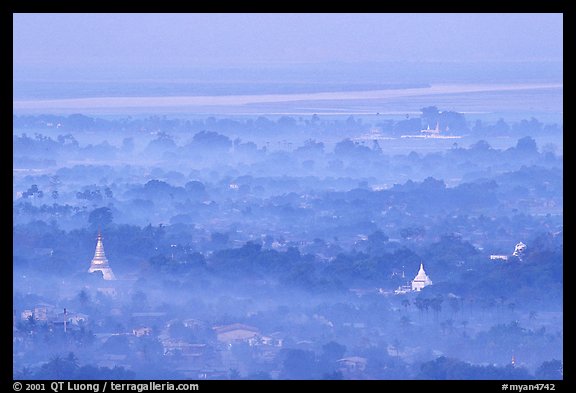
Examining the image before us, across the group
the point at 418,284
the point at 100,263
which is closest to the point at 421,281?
the point at 418,284

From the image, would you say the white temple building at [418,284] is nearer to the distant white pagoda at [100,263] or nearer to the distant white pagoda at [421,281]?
the distant white pagoda at [421,281]

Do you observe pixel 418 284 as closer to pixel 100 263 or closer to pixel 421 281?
pixel 421 281

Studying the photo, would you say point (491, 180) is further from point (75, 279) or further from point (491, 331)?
point (75, 279)

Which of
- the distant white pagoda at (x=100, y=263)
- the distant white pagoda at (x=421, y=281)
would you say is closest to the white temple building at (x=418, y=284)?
the distant white pagoda at (x=421, y=281)

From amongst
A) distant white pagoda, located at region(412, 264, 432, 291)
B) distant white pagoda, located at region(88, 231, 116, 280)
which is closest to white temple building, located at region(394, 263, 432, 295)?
distant white pagoda, located at region(412, 264, 432, 291)

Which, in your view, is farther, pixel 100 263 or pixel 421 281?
pixel 421 281
